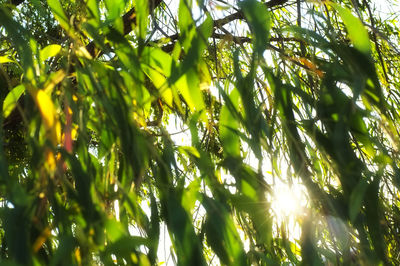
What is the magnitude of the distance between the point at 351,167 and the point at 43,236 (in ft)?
1.06

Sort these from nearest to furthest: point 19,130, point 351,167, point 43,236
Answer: point 43,236, point 351,167, point 19,130

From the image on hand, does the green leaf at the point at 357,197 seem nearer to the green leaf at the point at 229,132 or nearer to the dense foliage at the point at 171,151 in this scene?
the dense foliage at the point at 171,151

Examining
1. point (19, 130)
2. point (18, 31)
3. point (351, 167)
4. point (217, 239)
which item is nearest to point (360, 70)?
point (351, 167)

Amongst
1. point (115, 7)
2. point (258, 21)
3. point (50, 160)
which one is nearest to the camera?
point (50, 160)

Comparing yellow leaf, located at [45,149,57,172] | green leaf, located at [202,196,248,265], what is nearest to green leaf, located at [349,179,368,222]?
green leaf, located at [202,196,248,265]

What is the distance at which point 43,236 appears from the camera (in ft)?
1.90

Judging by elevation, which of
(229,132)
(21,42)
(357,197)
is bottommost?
(357,197)

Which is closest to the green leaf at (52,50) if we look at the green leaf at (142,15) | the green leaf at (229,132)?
the green leaf at (142,15)

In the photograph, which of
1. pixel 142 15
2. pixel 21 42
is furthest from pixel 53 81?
pixel 142 15

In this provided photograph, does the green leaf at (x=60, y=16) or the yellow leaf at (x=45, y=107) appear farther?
the green leaf at (x=60, y=16)

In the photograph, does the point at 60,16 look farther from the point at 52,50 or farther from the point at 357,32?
the point at 357,32

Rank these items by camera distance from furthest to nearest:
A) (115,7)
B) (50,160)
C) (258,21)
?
(115,7) → (258,21) → (50,160)

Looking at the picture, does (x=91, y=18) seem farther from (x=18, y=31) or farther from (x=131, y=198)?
(x=131, y=198)

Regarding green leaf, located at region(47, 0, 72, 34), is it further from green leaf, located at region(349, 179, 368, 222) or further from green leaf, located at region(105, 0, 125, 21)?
green leaf, located at region(349, 179, 368, 222)
